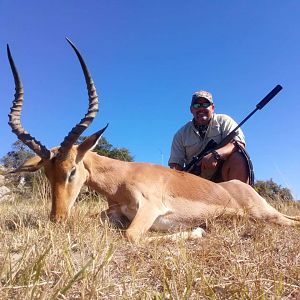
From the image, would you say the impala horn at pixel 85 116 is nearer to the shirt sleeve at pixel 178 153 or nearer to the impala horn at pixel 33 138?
the impala horn at pixel 33 138

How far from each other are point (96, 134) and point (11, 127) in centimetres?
100

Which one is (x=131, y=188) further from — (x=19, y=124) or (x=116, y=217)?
(x=19, y=124)

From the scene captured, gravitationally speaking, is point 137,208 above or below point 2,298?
above

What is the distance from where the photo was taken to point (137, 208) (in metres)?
4.68

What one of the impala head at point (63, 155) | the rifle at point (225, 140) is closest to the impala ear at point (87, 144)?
the impala head at point (63, 155)

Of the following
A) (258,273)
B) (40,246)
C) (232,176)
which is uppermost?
(232,176)

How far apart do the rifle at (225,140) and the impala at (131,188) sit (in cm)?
146

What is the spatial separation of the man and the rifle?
0.10 meters

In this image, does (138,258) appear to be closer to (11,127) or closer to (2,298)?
(2,298)

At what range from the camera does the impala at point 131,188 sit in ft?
15.2

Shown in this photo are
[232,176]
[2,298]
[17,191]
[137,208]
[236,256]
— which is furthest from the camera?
[17,191]

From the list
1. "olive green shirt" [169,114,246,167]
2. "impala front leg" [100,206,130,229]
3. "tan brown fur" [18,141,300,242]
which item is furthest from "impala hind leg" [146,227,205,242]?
"olive green shirt" [169,114,246,167]

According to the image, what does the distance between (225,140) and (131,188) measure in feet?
8.41

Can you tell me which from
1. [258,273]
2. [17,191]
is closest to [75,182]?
[258,273]
